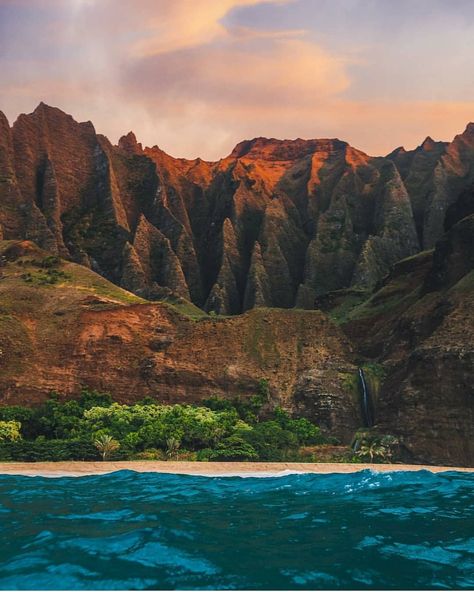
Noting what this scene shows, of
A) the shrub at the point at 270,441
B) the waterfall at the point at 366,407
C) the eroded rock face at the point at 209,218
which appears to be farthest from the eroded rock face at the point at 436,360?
the eroded rock face at the point at 209,218

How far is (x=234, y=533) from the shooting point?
14594 millimetres

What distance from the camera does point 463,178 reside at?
127 meters

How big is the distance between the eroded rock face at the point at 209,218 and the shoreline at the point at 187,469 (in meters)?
54.3

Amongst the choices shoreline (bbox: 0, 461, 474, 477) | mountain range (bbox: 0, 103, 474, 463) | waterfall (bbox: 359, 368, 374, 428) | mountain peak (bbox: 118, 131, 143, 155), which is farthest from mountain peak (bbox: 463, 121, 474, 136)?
shoreline (bbox: 0, 461, 474, 477)

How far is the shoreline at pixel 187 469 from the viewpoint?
2488 centimetres

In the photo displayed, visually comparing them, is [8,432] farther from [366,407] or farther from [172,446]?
[366,407]

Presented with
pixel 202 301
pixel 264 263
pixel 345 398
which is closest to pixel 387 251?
pixel 264 263

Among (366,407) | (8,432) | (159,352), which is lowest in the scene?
(8,432)

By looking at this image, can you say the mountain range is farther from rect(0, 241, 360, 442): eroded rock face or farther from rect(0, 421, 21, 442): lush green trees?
rect(0, 421, 21, 442): lush green trees

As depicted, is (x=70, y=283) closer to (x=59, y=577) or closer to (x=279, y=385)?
(x=279, y=385)

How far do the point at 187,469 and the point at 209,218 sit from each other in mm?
104070

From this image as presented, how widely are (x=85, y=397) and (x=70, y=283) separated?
17.5 metres

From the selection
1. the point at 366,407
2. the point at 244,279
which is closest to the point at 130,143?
the point at 244,279

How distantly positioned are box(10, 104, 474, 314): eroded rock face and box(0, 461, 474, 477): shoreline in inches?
2138
